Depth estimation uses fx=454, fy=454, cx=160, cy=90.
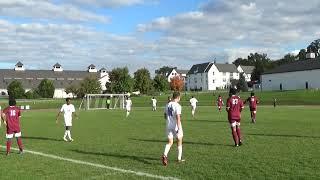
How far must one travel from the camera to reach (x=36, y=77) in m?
159

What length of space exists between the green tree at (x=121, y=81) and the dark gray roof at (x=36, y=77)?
1435 inches

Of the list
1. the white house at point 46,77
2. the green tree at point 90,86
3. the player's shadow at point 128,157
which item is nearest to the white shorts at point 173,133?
the player's shadow at point 128,157

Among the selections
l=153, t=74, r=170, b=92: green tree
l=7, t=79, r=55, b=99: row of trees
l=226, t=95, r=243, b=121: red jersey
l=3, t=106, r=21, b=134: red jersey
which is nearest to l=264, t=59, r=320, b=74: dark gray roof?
l=153, t=74, r=170, b=92: green tree

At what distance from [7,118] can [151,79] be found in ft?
346

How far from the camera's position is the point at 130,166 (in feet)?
40.5

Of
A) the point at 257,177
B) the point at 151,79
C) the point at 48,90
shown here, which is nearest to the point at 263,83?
the point at 151,79

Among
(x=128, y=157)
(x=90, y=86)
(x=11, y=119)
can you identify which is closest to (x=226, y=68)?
(x=90, y=86)

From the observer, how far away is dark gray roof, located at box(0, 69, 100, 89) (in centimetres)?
15362

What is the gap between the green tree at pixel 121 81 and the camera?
11344cm

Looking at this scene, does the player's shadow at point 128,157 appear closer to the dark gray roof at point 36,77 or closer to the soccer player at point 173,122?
the soccer player at point 173,122

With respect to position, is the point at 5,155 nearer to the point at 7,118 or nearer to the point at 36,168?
the point at 7,118

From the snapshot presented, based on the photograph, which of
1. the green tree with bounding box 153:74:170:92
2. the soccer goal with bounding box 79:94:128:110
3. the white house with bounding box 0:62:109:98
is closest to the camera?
the soccer goal with bounding box 79:94:128:110

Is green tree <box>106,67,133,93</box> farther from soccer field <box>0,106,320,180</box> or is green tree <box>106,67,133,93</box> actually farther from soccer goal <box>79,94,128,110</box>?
soccer field <box>0,106,320,180</box>

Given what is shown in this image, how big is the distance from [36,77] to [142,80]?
57.4 m
